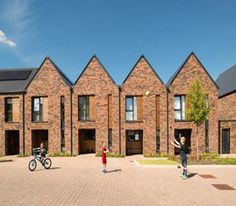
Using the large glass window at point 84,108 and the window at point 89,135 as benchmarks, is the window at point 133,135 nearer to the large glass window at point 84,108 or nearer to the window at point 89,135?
the window at point 89,135

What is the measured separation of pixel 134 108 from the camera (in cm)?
2502

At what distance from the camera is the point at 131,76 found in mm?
25062

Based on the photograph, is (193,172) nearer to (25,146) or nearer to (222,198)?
(222,198)

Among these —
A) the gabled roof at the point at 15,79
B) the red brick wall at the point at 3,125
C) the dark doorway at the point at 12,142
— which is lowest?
the dark doorway at the point at 12,142

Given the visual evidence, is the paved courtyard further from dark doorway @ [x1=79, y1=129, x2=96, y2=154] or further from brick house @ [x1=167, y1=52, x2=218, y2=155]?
dark doorway @ [x1=79, y1=129, x2=96, y2=154]

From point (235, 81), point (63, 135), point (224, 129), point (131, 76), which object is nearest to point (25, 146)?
point (63, 135)

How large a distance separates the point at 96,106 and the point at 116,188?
49.3ft

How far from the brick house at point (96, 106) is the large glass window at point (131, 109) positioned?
1.04 m

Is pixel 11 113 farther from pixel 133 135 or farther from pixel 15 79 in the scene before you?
pixel 133 135

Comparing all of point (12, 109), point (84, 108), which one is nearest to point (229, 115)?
point (84, 108)

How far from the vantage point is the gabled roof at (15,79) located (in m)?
26.4

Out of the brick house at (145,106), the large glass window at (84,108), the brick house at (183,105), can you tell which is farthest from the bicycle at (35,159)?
the brick house at (183,105)

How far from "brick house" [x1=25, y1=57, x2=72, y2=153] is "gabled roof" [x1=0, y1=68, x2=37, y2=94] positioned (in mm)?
1515

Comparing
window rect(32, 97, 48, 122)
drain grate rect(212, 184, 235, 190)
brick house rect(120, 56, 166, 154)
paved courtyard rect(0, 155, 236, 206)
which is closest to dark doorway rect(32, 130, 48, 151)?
window rect(32, 97, 48, 122)
